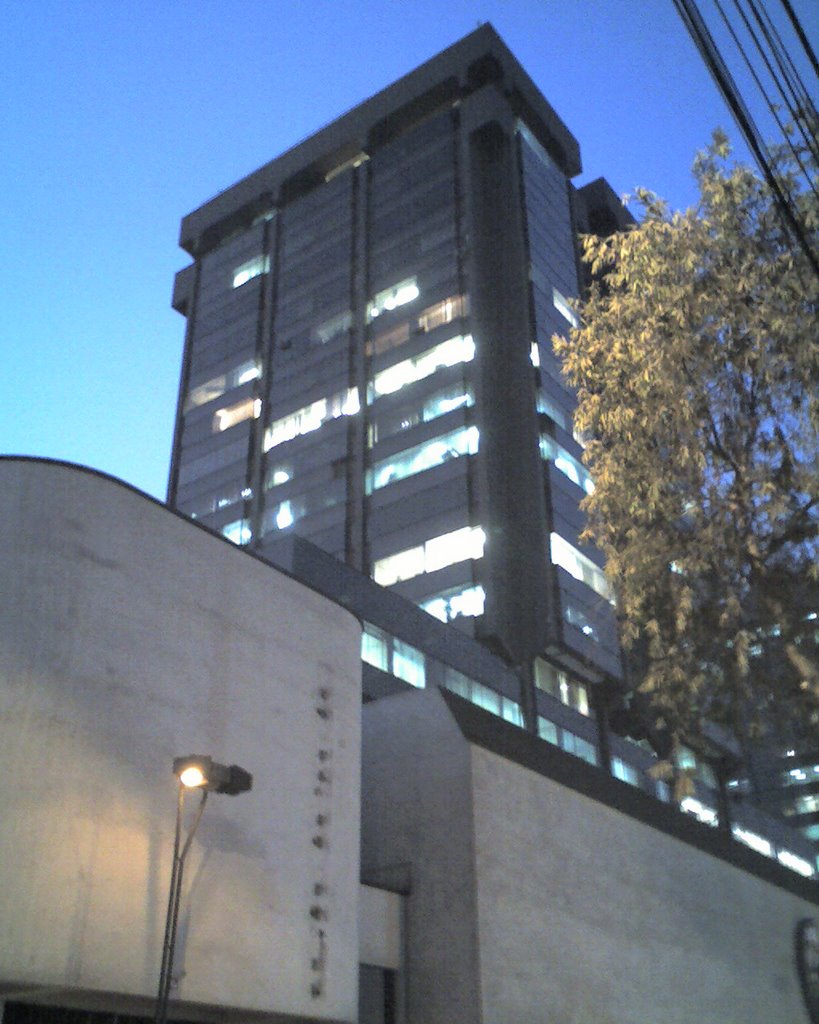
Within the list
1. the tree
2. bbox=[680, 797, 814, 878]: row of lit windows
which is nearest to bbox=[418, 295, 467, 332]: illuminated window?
bbox=[680, 797, 814, 878]: row of lit windows

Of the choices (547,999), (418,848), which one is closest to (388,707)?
(418,848)

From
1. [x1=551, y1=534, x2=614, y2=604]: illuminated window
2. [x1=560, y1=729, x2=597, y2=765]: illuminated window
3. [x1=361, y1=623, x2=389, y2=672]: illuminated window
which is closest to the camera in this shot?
[x1=361, y1=623, x2=389, y2=672]: illuminated window

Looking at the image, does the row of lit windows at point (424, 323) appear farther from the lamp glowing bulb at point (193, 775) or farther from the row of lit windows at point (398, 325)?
the lamp glowing bulb at point (193, 775)

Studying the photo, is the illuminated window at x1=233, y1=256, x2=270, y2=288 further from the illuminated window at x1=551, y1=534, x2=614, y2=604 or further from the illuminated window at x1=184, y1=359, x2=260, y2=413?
the illuminated window at x1=551, y1=534, x2=614, y2=604

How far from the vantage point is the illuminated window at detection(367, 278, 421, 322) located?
249 feet

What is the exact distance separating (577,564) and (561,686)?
26.1ft

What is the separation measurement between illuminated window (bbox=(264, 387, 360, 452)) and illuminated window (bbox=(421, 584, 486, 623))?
1894 cm

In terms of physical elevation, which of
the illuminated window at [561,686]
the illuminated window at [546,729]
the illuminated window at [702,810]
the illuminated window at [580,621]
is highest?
the illuminated window at [580,621]

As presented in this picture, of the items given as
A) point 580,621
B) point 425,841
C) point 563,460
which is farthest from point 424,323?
point 425,841

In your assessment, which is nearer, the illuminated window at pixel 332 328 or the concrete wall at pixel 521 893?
the concrete wall at pixel 521 893

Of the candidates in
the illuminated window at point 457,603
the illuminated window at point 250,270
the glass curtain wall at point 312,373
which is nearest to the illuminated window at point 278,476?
the glass curtain wall at point 312,373

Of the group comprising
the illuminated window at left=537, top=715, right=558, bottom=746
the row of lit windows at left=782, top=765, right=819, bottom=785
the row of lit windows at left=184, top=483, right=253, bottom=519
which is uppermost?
the row of lit windows at left=184, top=483, right=253, bottom=519

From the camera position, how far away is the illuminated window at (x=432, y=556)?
61062 millimetres

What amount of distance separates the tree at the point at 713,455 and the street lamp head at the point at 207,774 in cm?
820
